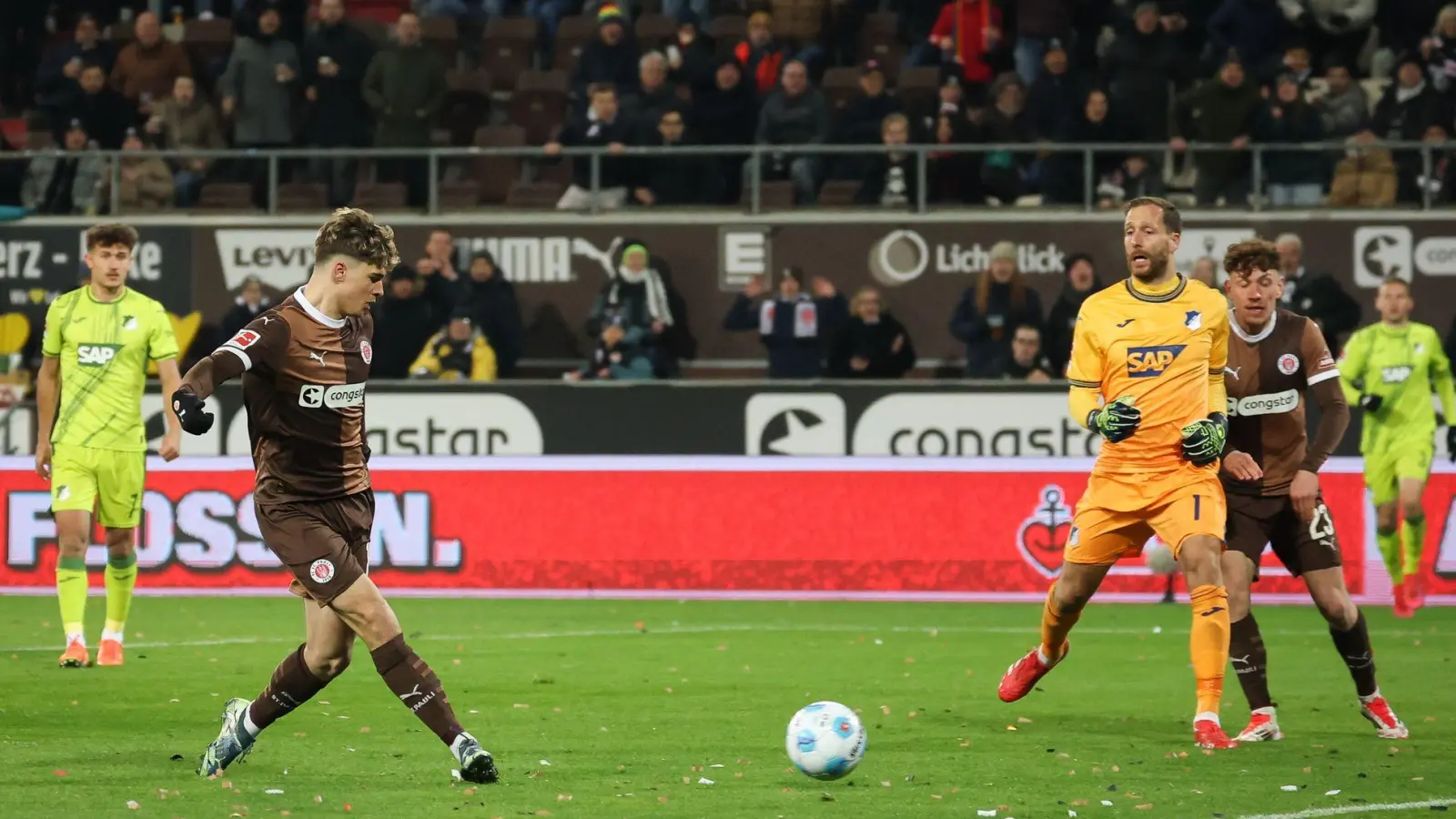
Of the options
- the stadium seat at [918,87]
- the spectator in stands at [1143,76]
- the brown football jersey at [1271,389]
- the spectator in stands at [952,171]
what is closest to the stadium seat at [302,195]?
the stadium seat at [918,87]

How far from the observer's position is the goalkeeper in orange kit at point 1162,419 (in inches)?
334

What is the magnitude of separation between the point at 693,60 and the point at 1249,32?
564 cm

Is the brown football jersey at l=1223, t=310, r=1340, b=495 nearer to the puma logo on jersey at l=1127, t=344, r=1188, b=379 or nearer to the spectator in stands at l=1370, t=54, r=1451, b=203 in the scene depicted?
the puma logo on jersey at l=1127, t=344, r=1188, b=379

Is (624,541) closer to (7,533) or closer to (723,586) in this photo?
(723,586)

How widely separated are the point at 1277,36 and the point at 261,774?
52.5 ft

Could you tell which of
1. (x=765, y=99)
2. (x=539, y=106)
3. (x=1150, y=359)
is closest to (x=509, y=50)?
(x=539, y=106)

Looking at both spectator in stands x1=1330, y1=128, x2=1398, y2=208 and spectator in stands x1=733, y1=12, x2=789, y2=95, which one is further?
spectator in stands x1=733, y1=12, x2=789, y2=95

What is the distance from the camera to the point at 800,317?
61.9 feet

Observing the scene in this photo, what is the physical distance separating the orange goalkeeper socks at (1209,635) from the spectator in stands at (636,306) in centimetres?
1082

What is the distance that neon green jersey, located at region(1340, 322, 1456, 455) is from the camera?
15.1 m

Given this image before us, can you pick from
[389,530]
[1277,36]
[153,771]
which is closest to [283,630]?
[389,530]

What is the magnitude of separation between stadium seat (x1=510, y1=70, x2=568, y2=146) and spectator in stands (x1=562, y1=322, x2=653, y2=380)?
336 centimetres

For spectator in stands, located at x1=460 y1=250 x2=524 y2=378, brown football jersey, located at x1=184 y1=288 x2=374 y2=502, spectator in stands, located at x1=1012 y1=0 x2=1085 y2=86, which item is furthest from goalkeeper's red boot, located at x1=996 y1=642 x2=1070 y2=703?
spectator in stands, located at x1=1012 y1=0 x2=1085 y2=86

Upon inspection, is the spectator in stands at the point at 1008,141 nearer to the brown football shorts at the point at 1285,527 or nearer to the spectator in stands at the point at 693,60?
the spectator in stands at the point at 693,60
